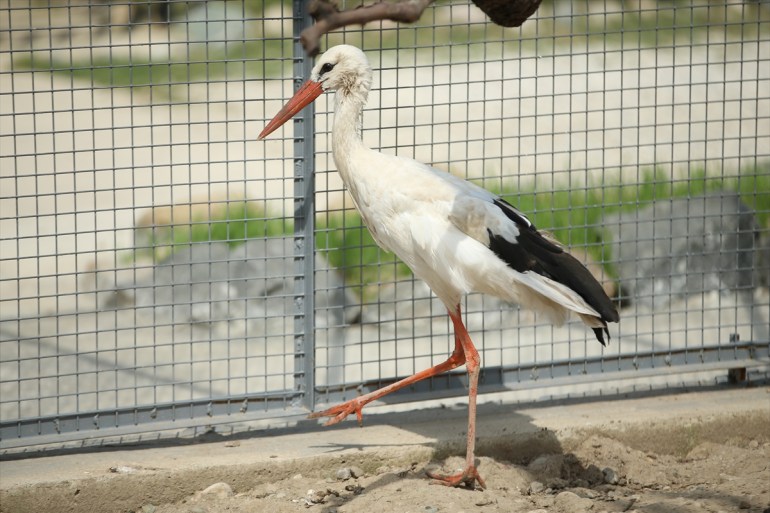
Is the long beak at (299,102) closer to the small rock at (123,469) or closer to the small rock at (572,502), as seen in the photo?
the small rock at (123,469)

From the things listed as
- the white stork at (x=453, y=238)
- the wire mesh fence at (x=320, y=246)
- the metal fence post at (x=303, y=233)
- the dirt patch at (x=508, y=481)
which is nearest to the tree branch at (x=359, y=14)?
the wire mesh fence at (x=320, y=246)

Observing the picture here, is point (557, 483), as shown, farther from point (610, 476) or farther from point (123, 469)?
Result: point (123, 469)

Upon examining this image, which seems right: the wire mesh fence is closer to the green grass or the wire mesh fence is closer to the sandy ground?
the green grass

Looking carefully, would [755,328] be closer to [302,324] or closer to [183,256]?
[302,324]

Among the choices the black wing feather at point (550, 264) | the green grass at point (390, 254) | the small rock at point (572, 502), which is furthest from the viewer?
the green grass at point (390, 254)

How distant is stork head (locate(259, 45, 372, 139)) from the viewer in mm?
5066

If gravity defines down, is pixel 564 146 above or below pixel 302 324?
above

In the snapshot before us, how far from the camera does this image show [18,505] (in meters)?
4.60

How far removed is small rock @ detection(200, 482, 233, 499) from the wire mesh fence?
1.60 feet

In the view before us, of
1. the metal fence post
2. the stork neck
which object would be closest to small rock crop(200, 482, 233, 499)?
the metal fence post

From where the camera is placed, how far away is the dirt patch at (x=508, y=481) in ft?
15.0

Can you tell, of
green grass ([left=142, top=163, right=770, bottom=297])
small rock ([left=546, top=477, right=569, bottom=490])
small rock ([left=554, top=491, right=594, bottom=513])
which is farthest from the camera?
green grass ([left=142, top=163, right=770, bottom=297])

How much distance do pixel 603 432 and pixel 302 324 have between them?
1.65 meters

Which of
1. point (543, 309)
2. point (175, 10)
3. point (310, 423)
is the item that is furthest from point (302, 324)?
point (175, 10)
